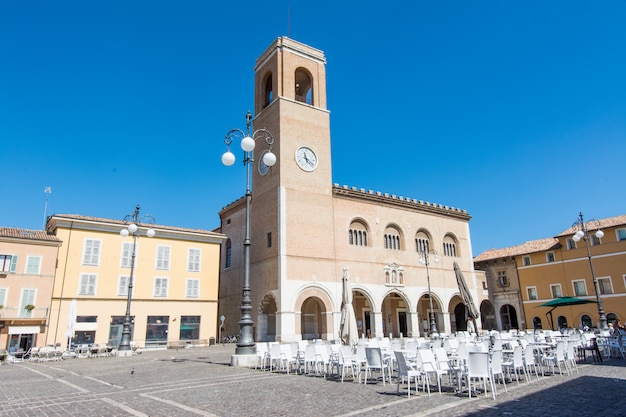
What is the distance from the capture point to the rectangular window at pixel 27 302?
77.5 feet

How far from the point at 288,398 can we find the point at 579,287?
38.1 meters

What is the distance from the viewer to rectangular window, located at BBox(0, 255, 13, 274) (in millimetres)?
23781

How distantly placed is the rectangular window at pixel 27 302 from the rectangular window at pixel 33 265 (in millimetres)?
1057

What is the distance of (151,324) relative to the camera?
90.3ft

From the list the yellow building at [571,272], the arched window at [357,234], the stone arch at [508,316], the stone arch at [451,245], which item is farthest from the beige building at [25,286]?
the stone arch at [508,316]

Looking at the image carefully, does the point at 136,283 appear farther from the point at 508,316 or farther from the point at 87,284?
the point at 508,316

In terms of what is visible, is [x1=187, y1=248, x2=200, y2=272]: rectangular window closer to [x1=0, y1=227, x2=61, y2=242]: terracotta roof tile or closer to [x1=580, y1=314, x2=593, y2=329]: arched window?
[x1=0, y1=227, x2=61, y2=242]: terracotta roof tile

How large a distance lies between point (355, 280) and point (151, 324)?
14.5 m

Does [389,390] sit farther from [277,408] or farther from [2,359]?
[2,359]

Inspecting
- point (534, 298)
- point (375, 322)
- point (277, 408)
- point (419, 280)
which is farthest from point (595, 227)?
point (277, 408)

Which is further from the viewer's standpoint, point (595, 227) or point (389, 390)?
point (595, 227)

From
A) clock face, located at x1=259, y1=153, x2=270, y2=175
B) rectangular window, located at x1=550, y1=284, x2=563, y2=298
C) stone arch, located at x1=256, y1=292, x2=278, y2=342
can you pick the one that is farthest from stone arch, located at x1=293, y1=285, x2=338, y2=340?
rectangular window, located at x1=550, y1=284, x2=563, y2=298

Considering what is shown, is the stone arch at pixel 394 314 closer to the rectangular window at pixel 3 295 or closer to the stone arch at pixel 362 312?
the stone arch at pixel 362 312

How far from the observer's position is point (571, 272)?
37.1m
